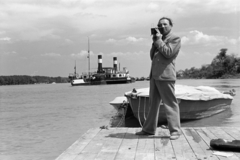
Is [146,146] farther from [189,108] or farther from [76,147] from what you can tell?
[189,108]

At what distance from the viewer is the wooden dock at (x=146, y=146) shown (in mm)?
3503

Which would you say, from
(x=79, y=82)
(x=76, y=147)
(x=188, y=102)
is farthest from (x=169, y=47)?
(x=79, y=82)

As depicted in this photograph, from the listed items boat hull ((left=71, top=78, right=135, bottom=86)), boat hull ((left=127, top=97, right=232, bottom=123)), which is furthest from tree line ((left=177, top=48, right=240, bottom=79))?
boat hull ((left=127, top=97, right=232, bottom=123))

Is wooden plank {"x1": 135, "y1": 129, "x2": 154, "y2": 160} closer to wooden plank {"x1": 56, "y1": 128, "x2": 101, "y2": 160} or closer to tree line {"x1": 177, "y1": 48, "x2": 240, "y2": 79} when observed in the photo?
wooden plank {"x1": 56, "y1": 128, "x2": 101, "y2": 160}

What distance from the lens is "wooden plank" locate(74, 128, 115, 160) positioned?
11.7 ft

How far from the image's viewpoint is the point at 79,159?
3.43 m

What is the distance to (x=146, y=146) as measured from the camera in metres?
4.03

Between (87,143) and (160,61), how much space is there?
150 centimetres

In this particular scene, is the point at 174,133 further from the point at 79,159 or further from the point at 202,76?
the point at 202,76

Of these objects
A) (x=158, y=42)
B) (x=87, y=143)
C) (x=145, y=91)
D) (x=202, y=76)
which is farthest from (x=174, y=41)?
(x=202, y=76)

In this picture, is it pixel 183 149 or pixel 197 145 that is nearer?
pixel 183 149

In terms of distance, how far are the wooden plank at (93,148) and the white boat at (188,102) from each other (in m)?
3.14

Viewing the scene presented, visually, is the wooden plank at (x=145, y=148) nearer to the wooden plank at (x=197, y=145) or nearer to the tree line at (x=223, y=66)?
the wooden plank at (x=197, y=145)

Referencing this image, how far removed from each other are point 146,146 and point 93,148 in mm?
670
